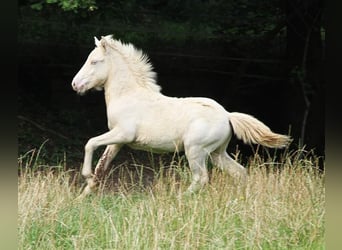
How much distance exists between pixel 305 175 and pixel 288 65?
3957 mm

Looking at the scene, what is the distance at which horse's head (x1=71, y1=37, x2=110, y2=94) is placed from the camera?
5.39 metres

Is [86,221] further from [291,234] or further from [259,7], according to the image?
[259,7]

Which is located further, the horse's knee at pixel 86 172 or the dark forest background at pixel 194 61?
the dark forest background at pixel 194 61

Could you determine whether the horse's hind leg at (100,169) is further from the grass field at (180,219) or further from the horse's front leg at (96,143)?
the grass field at (180,219)

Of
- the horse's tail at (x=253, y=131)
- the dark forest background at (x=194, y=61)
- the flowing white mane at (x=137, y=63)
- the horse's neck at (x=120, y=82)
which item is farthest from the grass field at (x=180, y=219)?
the dark forest background at (x=194, y=61)

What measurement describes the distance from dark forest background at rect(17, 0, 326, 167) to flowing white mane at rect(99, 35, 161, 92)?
2.66 m

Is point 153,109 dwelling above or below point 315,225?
above

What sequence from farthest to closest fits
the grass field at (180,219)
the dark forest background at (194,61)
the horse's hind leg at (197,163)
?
the dark forest background at (194,61) → the horse's hind leg at (197,163) → the grass field at (180,219)

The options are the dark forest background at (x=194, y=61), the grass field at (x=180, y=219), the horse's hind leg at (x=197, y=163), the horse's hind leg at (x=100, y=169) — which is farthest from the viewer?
the dark forest background at (x=194, y=61)

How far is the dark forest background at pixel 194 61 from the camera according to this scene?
8.23 m

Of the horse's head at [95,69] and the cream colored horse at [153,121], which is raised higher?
the horse's head at [95,69]

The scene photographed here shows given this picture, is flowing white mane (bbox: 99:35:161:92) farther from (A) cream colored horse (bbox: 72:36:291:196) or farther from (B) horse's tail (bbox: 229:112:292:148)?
(B) horse's tail (bbox: 229:112:292:148)
